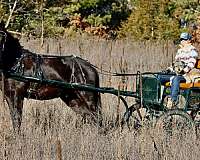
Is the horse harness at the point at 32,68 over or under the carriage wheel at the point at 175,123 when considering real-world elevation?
over

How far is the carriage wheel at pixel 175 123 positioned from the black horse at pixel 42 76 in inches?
37.9

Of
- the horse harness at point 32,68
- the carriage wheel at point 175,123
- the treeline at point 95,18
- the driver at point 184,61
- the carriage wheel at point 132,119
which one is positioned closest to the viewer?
the carriage wheel at point 175,123

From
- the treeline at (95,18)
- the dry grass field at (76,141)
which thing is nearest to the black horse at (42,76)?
the dry grass field at (76,141)

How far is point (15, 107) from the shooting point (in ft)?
27.6

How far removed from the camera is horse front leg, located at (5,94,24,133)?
8246 millimetres

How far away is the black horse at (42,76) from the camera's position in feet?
27.9

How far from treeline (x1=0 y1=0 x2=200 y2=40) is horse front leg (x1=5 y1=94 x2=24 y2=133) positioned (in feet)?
63.0

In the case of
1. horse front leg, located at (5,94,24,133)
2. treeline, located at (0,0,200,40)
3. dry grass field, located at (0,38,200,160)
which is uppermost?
treeline, located at (0,0,200,40)

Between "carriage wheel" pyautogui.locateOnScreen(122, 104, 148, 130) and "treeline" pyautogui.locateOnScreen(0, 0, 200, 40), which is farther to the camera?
"treeline" pyautogui.locateOnScreen(0, 0, 200, 40)

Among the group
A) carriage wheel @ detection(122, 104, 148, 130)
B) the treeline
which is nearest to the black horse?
carriage wheel @ detection(122, 104, 148, 130)

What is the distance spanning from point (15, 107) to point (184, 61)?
8.41 feet

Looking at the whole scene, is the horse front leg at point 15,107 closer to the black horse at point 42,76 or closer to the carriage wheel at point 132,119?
the black horse at point 42,76

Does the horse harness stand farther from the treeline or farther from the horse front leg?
the treeline

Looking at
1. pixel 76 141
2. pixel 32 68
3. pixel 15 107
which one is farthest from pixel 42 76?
pixel 76 141
